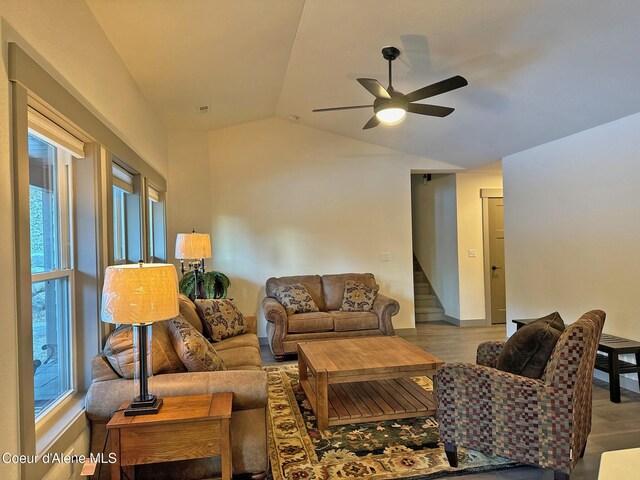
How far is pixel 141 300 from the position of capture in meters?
1.83

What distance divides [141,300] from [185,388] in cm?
61

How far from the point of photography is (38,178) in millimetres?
2053

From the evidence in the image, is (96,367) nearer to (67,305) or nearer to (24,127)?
(67,305)

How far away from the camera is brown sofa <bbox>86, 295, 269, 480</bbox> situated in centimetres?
206

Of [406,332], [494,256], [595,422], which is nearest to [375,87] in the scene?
[595,422]

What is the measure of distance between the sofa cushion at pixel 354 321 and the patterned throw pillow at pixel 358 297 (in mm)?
143

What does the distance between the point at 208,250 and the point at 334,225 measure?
2048mm

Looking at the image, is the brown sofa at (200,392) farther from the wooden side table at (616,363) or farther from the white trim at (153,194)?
the wooden side table at (616,363)

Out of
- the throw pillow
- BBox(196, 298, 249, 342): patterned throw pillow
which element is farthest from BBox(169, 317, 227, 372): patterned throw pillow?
the throw pillow

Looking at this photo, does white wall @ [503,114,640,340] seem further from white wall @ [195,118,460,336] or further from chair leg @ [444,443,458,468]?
chair leg @ [444,443,458,468]

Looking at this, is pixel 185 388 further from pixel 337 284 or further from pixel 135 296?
pixel 337 284

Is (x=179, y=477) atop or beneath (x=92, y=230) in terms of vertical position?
beneath

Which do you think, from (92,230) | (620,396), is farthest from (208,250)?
(620,396)

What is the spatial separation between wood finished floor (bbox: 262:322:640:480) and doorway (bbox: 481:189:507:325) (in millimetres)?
905
